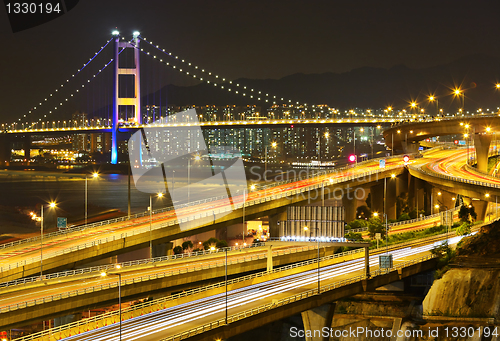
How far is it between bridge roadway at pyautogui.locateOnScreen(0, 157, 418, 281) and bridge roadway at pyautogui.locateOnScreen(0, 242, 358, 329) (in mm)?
2590

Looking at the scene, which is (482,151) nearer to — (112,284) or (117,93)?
(112,284)

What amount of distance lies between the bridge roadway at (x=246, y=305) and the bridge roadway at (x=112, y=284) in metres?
1.29

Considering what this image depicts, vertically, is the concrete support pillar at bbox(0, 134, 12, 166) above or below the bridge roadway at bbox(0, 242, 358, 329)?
above

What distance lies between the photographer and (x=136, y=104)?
110 meters

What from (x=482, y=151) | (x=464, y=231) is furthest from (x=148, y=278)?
(x=482, y=151)

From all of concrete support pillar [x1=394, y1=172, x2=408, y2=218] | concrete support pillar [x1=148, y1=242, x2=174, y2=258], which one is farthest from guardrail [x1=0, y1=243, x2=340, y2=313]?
concrete support pillar [x1=394, y1=172, x2=408, y2=218]

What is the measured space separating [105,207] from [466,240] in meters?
59.3

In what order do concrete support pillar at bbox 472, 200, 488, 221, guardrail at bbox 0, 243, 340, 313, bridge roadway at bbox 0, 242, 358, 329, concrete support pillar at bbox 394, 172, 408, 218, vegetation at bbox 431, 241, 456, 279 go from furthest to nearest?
concrete support pillar at bbox 394, 172, 408, 218, concrete support pillar at bbox 472, 200, 488, 221, vegetation at bbox 431, 241, 456, 279, bridge roadway at bbox 0, 242, 358, 329, guardrail at bbox 0, 243, 340, 313

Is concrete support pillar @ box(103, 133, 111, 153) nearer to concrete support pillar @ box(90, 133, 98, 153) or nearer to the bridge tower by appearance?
concrete support pillar @ box(90, 133, 98, 153)

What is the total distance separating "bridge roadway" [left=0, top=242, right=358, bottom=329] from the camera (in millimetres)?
24688

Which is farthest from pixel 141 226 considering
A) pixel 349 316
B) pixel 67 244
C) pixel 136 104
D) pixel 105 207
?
pixel 136 104

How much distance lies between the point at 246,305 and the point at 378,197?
46.2m

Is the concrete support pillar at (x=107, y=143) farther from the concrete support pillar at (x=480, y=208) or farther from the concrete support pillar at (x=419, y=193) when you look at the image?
the concrete support pillar at (x=480, y=208)

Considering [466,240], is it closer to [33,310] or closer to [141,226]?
[141,226]
